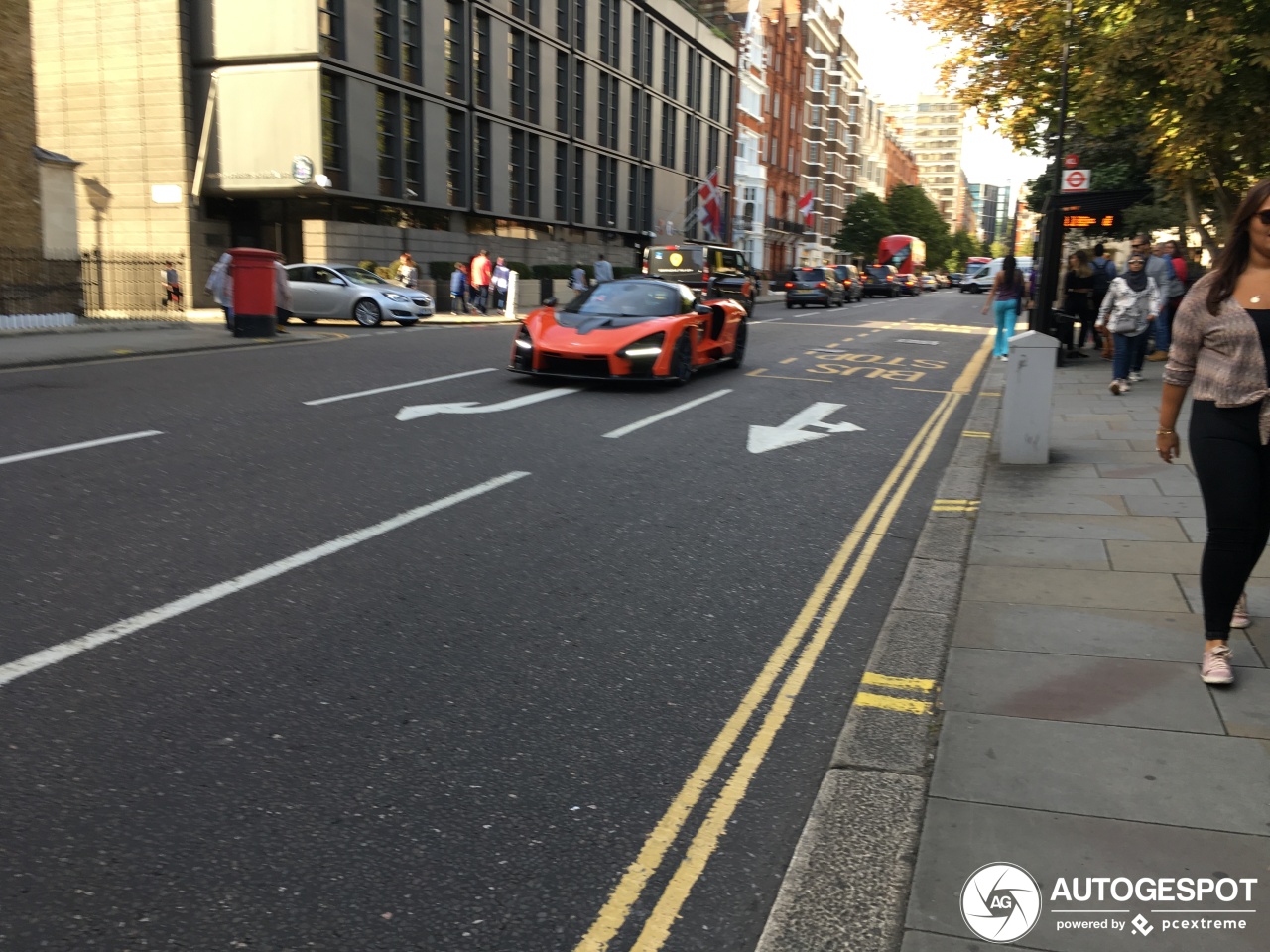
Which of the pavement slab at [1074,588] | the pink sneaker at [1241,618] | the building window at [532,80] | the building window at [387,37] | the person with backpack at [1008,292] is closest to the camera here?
the pink sneaker at [1241,618]

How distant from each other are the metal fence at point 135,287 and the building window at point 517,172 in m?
14.7

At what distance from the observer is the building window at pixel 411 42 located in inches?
1401

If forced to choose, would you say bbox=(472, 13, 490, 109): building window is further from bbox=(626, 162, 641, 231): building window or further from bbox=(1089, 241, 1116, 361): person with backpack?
bbox=(1089, 241, 1116, 361): person with backpack

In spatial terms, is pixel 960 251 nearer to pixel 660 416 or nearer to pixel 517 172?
pixel 517 172

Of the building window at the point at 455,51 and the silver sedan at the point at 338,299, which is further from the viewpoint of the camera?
the building window at the point at 455,51

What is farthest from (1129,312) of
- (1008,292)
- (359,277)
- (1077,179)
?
(359,277)

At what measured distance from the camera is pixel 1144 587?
18.6 ft

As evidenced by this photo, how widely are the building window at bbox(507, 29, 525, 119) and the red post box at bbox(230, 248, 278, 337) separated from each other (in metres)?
25.2

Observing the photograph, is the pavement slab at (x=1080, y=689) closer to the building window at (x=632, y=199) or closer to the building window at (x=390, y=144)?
the building window at (x=390, y=144)

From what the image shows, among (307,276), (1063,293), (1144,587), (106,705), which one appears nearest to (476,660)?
(106,705)

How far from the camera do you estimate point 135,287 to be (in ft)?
103

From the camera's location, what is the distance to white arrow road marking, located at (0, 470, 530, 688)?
4188 millimetres

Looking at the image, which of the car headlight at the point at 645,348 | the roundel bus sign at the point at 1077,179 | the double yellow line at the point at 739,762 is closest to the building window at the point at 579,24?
the roundel bus sign at the point at 1077,179

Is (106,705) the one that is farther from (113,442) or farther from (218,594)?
(113,442)
